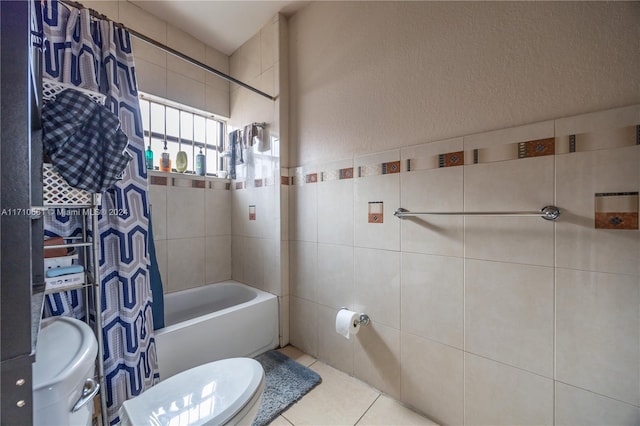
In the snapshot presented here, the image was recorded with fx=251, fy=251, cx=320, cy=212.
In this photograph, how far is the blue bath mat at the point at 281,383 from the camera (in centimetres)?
137

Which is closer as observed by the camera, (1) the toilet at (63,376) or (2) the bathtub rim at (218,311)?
(1) the toilet at (63,376)

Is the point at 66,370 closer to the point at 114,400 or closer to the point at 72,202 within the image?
the point at 72,202

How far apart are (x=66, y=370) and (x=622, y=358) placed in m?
1.78

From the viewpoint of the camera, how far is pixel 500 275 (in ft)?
3.66

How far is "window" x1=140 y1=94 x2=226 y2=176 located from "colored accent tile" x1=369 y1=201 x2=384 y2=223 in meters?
1.72

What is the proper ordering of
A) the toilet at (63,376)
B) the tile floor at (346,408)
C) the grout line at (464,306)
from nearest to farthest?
the toilet at (63,376)
the grout line at (464,306)
the tile floor at (346,408)

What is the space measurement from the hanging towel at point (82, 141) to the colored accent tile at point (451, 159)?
1534mm

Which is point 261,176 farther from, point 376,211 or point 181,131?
point 376,211

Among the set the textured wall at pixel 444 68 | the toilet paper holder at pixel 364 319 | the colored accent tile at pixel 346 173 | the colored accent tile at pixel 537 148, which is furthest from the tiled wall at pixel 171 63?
the colored accent tile at pixel 537 148

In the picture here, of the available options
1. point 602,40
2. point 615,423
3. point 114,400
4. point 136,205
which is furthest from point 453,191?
point 114,400

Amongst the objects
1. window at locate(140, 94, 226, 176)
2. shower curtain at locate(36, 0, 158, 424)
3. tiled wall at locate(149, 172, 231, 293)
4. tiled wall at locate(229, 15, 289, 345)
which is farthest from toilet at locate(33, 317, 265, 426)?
window at locate(140, 94, 226, 176)

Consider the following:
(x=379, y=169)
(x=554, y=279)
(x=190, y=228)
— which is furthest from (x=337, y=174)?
(x=190, y=228)

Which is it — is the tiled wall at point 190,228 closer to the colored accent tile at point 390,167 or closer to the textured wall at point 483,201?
the textured wall at point 483,201

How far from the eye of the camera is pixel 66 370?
68 cm
